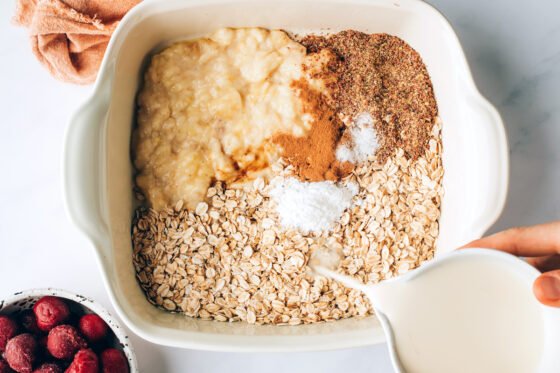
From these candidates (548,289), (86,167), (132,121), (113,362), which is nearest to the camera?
(548,289)

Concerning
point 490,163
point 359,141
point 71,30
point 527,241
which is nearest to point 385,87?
point 359,141

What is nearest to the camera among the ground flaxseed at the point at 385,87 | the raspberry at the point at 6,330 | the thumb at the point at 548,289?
the thumb at the point at 548,289

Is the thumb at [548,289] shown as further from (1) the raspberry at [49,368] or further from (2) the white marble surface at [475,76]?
(1) the raspberry at [49,368]

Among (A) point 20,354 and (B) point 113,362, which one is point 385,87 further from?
(A) point 20,354

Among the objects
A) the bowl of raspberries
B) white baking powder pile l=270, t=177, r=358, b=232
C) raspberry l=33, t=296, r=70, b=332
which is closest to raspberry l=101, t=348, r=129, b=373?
the bowl of raspberries

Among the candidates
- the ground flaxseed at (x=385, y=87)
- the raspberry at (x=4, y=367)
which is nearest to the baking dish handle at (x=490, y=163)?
the ground flaxseed at (x=385, y=87)

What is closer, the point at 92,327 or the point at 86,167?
the point at 86,167

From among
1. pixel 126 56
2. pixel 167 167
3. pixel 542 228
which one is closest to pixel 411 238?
pixel 542 228
